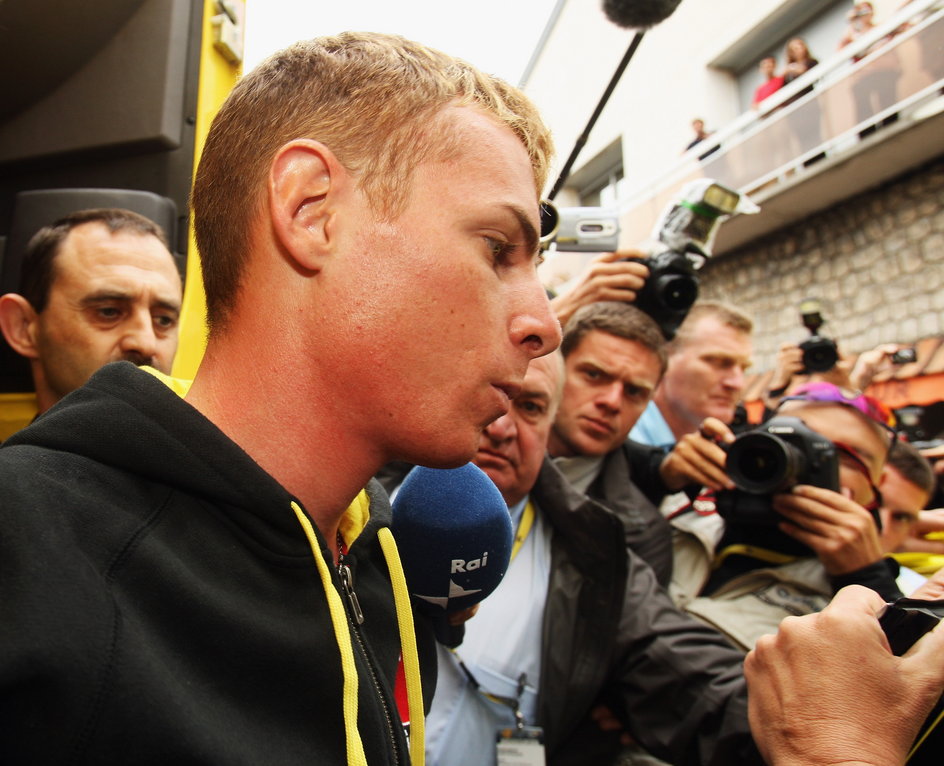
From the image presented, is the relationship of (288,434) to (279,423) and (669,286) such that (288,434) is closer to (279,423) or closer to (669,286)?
(279,423)

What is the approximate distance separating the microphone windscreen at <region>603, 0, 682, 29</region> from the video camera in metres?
0.51

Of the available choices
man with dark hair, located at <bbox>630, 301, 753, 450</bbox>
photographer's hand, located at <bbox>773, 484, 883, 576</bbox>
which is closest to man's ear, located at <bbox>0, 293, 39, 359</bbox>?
photographer's hand, located at <bbox>773, 484, 883, 576</bbox>

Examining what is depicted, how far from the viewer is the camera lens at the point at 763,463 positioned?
1854mm

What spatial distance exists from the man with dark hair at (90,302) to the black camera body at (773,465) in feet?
5.02

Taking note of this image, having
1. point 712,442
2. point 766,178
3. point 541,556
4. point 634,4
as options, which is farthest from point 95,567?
point 766,178

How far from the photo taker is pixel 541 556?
1824mm

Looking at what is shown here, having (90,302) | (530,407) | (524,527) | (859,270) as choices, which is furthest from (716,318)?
(859,270)

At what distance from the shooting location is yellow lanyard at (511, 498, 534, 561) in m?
1.80

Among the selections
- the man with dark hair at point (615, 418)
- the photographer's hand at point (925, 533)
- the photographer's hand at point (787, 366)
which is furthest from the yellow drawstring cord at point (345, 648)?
the photographer's hand at point (787, 366)

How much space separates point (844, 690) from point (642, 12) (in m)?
1.81

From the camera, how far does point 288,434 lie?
0.80 m

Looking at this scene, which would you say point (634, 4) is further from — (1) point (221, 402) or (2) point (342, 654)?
(2) point (342, 654)

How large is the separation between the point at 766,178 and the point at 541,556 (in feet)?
21.8

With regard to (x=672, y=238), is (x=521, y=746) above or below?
below
